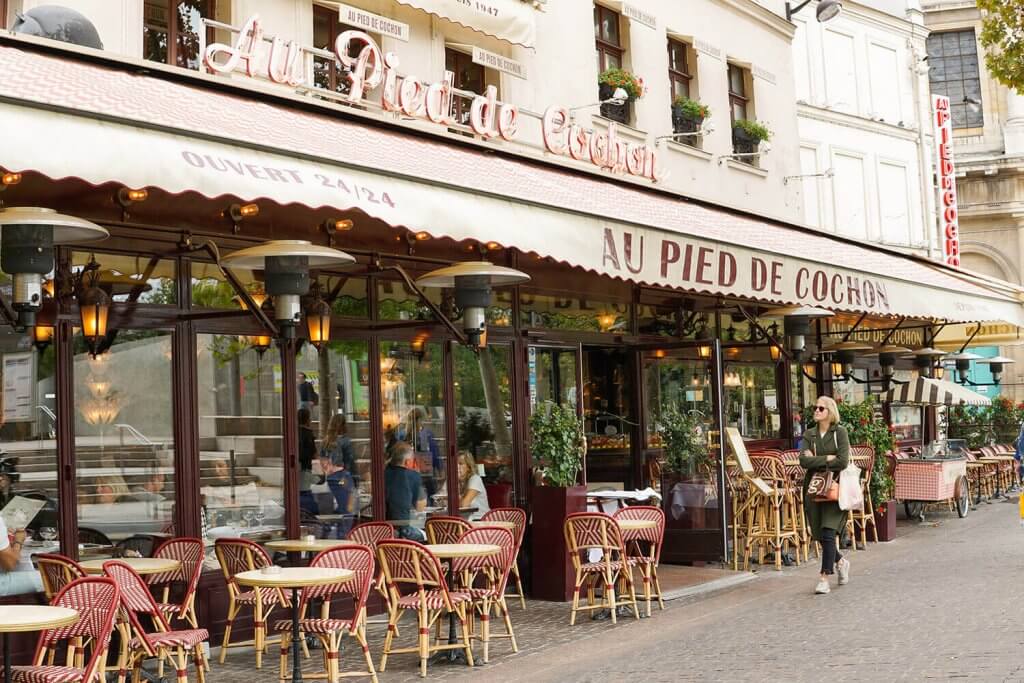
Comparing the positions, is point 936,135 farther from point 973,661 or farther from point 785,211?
point 973,661

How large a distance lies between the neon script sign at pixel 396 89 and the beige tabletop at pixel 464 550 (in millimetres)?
4315

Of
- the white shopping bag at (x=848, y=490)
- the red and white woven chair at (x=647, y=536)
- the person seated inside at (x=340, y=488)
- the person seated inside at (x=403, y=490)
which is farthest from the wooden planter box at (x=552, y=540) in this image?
the white shopping bag at (x=848, y=490)

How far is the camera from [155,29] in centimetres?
1080

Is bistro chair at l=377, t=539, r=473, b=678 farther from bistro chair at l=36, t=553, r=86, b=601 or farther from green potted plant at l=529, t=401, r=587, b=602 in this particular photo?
green potted plant at l=529, t=401, r=587, b=602

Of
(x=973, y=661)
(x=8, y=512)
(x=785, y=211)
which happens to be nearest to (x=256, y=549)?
(x=8, y=512)

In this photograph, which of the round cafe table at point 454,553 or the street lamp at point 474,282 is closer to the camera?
the round cafe table at point 454,553

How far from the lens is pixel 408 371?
1153cm

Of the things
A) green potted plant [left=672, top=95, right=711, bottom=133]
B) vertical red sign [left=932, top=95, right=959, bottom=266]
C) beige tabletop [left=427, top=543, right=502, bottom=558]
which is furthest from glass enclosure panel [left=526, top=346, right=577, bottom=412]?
vertical red sign [left=932, top=95, right=959, bottom=266]

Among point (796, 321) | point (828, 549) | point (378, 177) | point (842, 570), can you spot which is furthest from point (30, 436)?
point (796, 321)

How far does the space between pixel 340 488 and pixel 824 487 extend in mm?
4407

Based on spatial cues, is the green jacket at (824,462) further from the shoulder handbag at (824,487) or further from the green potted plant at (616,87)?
the green potted plant at (616,87)

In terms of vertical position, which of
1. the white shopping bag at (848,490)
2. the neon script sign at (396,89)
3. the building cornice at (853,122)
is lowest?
the white shopping bag at (848,490)

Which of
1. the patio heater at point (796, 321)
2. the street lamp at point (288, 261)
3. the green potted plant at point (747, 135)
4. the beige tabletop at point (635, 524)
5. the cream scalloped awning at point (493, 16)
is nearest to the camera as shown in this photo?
the street lamp at point (288, 261)

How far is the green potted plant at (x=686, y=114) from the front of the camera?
17.7m
